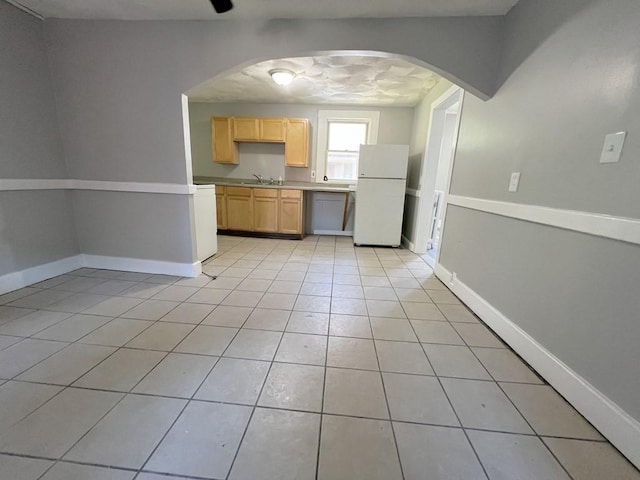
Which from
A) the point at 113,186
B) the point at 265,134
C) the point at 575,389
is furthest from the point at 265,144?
the point at 575,389

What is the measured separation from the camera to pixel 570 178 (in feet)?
4.37

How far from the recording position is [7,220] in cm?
214

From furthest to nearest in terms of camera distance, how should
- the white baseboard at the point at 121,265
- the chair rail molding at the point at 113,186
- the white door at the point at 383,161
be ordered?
1. the white door at the point at 383,161
2. the white baseboard at the point at 121,265
3. the chair rail molding at the point at 113,186

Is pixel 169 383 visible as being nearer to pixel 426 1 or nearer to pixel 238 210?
pixel 426 1

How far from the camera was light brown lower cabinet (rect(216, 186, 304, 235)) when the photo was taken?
429cm

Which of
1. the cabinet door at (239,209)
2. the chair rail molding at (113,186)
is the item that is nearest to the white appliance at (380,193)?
the cabinet door at (239,209)

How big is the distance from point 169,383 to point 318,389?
0.73 meters

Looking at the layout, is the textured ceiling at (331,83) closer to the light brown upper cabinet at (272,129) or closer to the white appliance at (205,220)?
the light brown upper cabinet at (272,129)

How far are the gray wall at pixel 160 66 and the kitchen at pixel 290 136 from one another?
1321mm

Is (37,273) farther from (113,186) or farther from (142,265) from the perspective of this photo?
(113,186)

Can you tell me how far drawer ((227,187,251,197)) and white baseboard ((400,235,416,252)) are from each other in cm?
267

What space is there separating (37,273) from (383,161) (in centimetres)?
407

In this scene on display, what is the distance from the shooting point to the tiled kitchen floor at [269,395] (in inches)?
37.5

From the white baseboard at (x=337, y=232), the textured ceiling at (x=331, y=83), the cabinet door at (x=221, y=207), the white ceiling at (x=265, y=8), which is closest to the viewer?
the white ceiling at (x=265, y=8)
